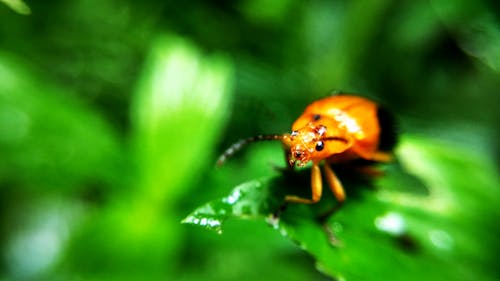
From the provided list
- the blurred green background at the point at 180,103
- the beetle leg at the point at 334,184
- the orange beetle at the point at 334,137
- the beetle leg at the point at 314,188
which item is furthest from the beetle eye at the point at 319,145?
the blurred green background at the point at 180,103

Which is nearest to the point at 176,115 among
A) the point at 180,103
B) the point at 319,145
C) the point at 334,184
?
the point at 180,103

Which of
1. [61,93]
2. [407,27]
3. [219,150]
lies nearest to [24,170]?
[61,93]

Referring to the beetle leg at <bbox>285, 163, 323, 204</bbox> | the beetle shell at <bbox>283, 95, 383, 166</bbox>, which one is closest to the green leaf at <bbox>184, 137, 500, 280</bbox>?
the beetle leg at <bbox>285, 163, 323, 204</bbox>

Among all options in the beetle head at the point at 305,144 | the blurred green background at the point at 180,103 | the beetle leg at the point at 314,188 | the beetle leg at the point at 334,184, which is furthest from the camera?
the blurred green background at the point at 180,103

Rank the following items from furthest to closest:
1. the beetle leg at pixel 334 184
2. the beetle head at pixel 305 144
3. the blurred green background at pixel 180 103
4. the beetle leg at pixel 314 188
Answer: the blurred green background at pixel 180 103
the beetle leg at pixel 334 184
the beetle leg at pixel 314 188
the beetle head at pixel 305 144

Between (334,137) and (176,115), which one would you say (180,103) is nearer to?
(176,115)

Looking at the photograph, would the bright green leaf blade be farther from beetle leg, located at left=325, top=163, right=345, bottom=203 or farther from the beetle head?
the beetle head

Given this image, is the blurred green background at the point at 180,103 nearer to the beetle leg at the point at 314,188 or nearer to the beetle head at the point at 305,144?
the beetle leg at the point at 314,188
